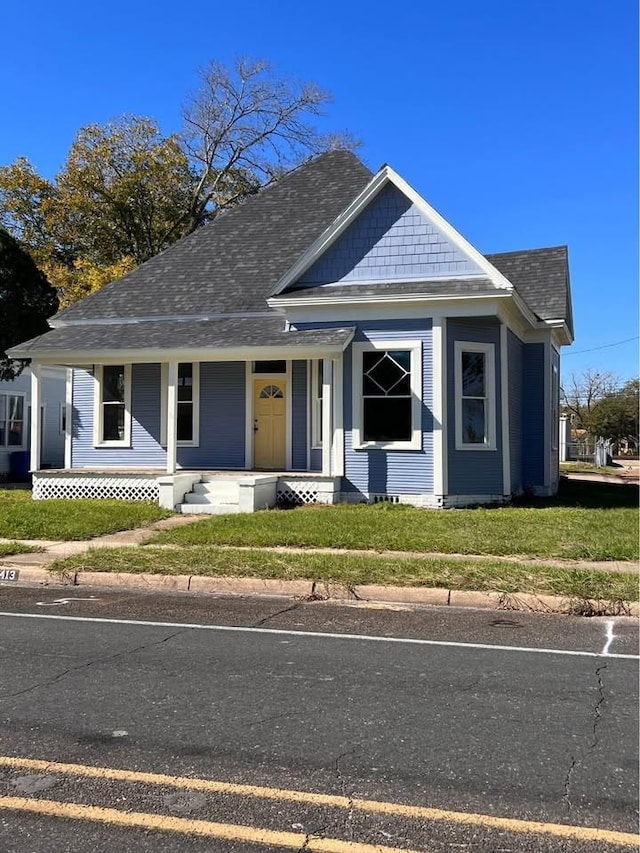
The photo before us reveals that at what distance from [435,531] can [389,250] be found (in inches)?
259

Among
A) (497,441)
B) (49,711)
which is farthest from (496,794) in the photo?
(497,441)

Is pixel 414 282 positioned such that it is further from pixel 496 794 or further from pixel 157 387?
pixel 496 794

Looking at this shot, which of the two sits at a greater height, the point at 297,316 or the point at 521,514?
the point at 297,316

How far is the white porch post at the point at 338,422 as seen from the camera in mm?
16016

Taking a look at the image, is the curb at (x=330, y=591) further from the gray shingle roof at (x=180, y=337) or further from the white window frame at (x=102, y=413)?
the white window frame at (x=102, y=413)

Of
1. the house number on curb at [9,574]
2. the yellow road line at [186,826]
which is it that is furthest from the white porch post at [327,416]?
the yellow road line at [186,826]

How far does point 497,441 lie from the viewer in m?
16.3

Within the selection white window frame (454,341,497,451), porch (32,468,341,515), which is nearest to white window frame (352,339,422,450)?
white window frame (454,341,497,451)

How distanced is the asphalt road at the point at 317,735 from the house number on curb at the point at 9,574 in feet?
8.77

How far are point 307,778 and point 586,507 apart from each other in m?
13.3

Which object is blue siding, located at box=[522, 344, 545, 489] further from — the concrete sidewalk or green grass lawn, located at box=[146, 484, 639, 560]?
the concrete sidewalk

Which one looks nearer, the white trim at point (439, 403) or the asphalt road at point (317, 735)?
the asphalt road at point (317, 735)

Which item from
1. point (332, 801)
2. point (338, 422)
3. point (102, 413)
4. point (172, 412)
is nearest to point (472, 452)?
point (338, 422)

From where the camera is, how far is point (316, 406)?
57.0 ft
